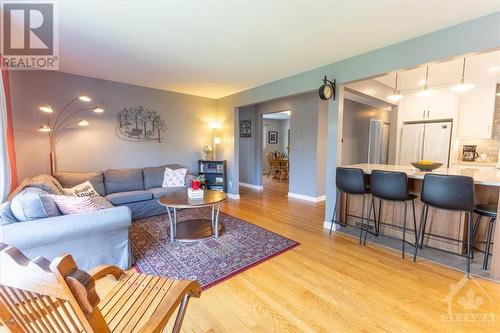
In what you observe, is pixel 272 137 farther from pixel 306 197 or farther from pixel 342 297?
pixel 342 297

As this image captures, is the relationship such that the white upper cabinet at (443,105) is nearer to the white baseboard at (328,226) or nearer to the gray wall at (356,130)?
the gray wall at (356,130)

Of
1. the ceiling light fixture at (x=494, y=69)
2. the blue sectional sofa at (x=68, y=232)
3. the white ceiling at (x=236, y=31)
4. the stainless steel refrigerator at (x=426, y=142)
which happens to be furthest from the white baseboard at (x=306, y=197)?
the blue sectional sofa at (x=68, y=232)

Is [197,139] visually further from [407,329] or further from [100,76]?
[407,329]

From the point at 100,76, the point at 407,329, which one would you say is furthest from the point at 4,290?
the point at 100,76

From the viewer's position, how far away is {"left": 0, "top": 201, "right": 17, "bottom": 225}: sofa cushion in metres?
1.87

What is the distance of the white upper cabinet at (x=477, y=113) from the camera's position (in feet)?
13.9

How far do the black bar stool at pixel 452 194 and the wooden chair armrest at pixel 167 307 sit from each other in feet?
8.12

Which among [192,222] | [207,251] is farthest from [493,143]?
[192,222]

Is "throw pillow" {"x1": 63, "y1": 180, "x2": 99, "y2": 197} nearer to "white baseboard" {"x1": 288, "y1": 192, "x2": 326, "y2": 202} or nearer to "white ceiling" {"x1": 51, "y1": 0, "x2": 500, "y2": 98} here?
"white ceiling" {"x1": 51, "y1": 0, "x2": 500, "y2": 98}

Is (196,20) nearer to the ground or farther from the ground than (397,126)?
farther from the ground

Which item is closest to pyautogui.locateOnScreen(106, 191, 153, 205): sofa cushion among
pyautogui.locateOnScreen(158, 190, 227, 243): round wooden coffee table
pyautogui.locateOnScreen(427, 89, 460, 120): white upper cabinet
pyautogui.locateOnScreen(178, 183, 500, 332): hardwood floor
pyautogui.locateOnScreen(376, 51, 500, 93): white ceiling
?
pyautogui.locateOnScreen(158, 190, 227, 243): round wooden coffee table

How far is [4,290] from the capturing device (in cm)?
76

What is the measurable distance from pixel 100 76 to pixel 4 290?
4.22 metres

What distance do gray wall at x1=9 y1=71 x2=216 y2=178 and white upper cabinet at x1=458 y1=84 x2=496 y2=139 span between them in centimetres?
554
